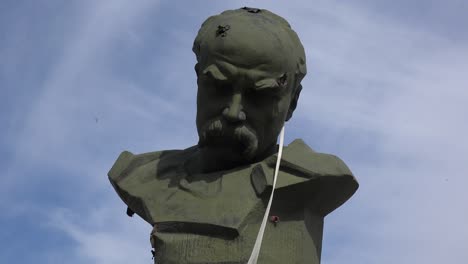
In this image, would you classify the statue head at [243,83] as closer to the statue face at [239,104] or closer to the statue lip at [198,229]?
the statue face at [239,104]

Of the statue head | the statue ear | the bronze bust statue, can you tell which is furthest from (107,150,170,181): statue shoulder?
the statue ear

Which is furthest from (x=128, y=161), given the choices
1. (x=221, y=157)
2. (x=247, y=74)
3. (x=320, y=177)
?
(x=320, y=177)

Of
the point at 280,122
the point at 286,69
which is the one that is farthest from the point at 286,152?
the point at 286,69

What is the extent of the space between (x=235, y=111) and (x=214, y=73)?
247 mm

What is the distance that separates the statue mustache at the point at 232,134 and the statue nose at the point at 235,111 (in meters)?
0.07

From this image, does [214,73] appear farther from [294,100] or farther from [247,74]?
[294,100]

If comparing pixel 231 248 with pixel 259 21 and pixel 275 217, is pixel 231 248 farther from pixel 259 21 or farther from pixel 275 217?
pixel 259 21

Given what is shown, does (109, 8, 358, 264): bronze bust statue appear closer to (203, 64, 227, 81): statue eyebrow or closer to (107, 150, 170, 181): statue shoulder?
(203, 64, 227, 81): statue eyebrow

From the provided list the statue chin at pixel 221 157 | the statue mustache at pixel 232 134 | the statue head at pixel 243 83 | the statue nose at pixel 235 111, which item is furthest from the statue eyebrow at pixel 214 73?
the statue chin at pixel 221 157

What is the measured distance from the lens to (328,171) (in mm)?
4832

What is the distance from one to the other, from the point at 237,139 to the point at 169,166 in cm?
67

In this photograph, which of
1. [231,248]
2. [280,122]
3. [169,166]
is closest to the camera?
[231,248]

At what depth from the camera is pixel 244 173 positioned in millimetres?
4941

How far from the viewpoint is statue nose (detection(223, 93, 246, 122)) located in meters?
4.71
